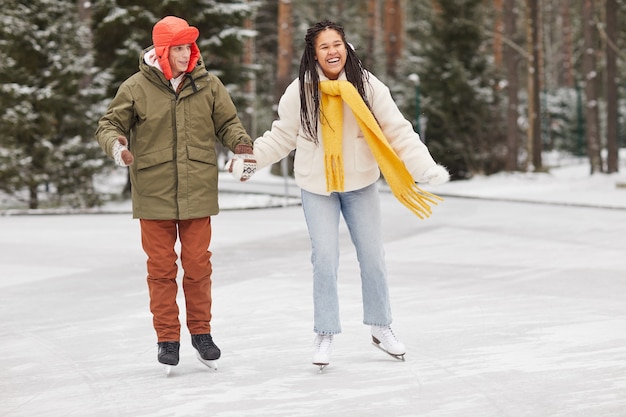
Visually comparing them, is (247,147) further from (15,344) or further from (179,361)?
(15,344)

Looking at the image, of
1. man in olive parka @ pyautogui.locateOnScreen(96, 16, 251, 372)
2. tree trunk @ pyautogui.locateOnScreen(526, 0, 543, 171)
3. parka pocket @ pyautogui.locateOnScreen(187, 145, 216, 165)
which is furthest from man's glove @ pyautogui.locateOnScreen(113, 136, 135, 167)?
tree trunk @ pyautogui.locateOnScreen(526, 0, 543, 171)

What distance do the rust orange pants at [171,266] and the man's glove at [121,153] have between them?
472mm

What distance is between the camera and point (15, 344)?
752 cm

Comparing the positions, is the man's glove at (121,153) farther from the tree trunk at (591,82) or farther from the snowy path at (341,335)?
the tree trunk at (591,82)

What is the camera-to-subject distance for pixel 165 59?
6102 mm

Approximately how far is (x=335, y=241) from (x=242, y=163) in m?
0.70

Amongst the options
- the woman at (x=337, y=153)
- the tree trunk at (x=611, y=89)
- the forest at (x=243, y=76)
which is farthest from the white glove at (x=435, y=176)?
the tree trunk at (x=611, y=89)

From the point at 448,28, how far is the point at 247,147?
25961 mm

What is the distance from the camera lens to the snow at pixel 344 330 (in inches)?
221

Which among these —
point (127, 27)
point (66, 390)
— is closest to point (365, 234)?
point (66, 390)

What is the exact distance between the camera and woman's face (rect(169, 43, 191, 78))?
611 cm

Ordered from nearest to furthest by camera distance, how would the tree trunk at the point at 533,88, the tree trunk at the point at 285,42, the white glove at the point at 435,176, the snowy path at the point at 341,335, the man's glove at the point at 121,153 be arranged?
the snowy path at the point at 341,335 < the man's glove at the point at 121,153 < the white glove at the point at 435,176 < the tree trunk at the point at 533,88 < the tree trunk at the point at 285,42

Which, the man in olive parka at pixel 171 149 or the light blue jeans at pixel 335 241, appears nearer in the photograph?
the man in olive parka at pixel 171 149

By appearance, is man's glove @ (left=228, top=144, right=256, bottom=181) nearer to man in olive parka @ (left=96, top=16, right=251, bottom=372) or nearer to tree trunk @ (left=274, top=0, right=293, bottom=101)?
man in olive parka @ (left=96, top=16, right=251, bottom=372)
